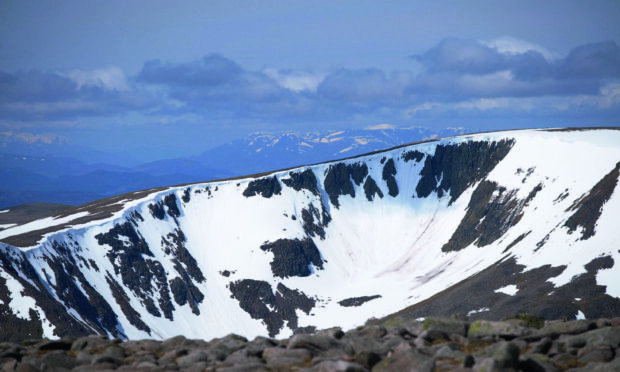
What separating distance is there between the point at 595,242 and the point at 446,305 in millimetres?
40818

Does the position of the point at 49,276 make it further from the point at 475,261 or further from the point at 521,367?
the point at 521,367

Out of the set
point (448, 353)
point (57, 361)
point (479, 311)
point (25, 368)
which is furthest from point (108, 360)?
point (479, 311)

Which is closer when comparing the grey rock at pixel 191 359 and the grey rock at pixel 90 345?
the grey rock at pixel 191 359

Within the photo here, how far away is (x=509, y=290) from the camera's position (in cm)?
14175

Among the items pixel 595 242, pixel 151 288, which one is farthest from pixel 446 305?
pixel 151 288

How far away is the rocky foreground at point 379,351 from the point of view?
24500 mm

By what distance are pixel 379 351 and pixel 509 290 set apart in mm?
124724

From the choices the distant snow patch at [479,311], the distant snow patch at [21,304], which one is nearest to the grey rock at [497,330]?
the distant snow patch at [479,311]

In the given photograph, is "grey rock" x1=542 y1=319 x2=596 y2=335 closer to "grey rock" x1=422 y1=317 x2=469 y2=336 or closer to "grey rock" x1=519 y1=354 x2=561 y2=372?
"grey rock" x1=422 y1=317 x2=469 y2=336

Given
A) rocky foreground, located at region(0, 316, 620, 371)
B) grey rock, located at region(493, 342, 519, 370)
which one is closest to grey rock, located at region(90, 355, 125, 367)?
rocky foreground, located at region(0, 316, 620, 371)

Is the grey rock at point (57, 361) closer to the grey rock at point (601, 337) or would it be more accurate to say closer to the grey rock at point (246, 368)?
the grey rock at point (246, 368)

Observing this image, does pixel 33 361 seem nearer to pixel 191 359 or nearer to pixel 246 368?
pixel 191 359

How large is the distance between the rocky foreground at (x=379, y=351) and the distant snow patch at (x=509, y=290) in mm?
110752

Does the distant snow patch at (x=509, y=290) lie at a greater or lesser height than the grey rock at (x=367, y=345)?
lesser
